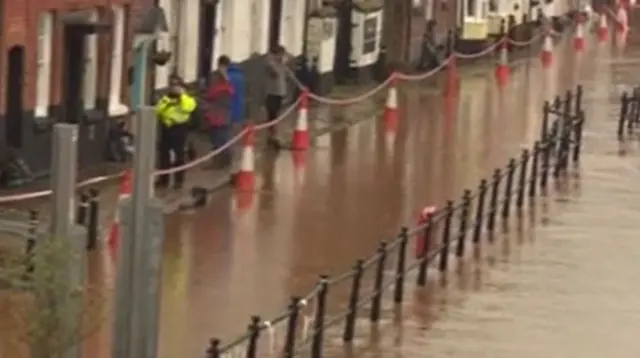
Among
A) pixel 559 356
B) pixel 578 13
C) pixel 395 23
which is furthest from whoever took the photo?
pixel 578 13

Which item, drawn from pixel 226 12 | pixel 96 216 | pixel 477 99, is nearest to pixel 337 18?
pixel 477 99

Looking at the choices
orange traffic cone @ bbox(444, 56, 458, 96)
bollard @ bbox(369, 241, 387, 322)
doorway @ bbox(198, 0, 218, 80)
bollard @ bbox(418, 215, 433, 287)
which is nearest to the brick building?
doorway @ bbox(198, 0, 218, 80)

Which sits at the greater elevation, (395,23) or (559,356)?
(395,23)

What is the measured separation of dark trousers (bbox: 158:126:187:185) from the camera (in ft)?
96.7

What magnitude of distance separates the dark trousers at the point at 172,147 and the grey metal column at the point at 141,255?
1578cm

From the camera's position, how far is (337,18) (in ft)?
148

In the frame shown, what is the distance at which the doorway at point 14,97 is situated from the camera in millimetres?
28594

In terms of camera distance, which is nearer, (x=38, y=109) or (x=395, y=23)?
(x=38, y=109)

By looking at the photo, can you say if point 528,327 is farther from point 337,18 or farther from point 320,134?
point 337,18

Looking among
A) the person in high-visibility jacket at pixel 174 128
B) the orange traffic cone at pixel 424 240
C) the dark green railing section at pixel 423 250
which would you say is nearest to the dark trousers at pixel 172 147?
the person in high-visibility jacket at pixel 174 128

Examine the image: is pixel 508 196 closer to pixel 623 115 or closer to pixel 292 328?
pixel 292 328

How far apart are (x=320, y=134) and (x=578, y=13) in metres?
31.4

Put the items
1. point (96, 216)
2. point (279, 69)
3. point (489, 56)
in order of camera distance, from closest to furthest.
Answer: point (96, 216) → point (279, 69) → point (489, 56)

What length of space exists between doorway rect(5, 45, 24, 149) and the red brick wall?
0.43ft
